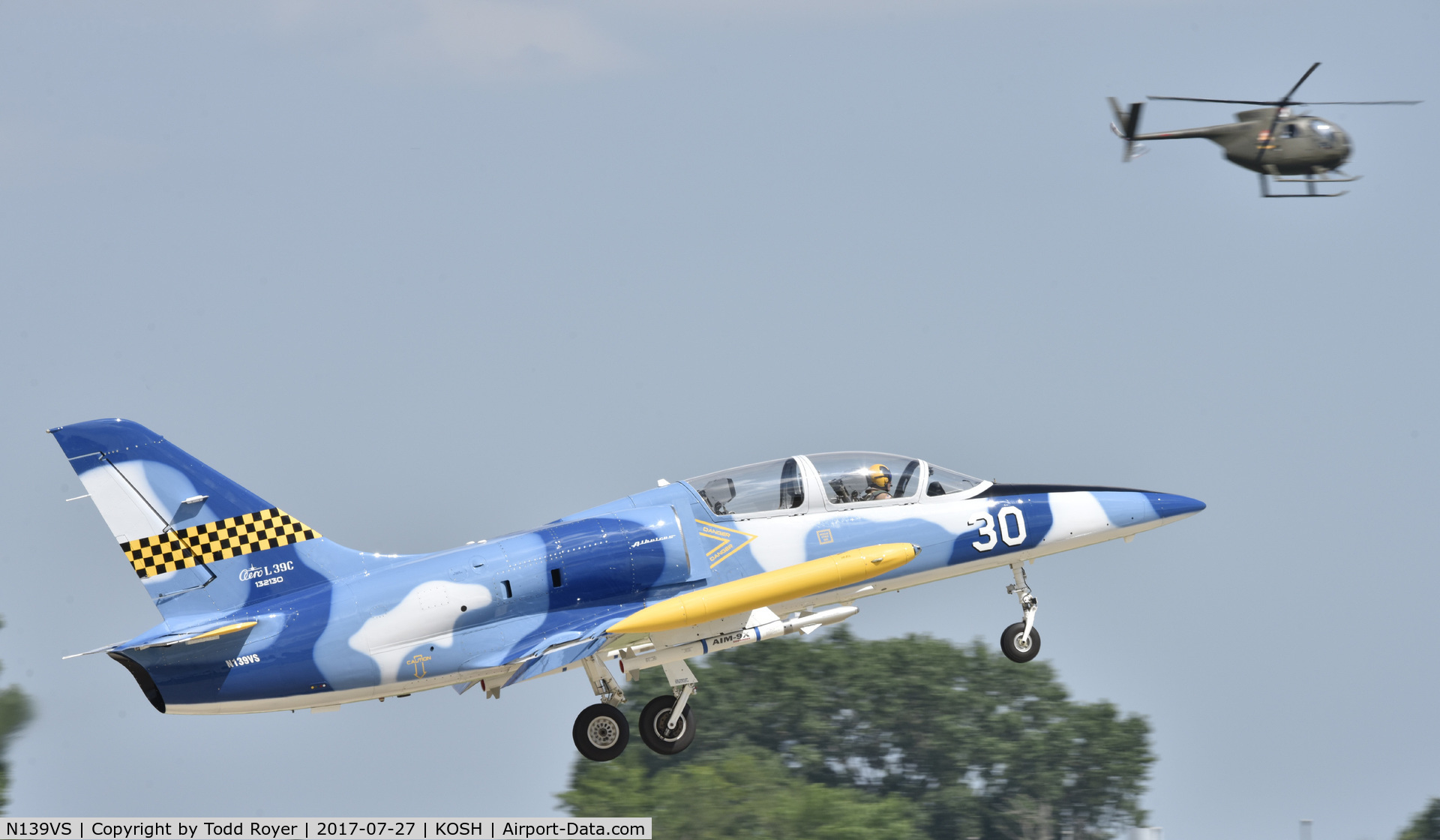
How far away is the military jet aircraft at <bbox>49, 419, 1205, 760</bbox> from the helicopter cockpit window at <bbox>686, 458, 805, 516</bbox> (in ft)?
0.07

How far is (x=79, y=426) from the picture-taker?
2006cm

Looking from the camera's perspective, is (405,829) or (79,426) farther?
(405,829)

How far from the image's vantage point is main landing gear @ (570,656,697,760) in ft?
A: 67.7

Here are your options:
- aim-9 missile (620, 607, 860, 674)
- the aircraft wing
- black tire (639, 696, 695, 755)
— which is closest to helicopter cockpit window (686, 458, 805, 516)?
aim-9 missile (620, 607, 860, 674)

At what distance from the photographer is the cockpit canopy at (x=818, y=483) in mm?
20828

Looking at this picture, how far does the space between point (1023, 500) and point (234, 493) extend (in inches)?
397

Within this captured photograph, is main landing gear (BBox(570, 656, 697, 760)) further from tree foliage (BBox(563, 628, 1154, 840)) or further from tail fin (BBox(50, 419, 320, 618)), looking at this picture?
tree foliage (BBox(563, 628, 1154, 840))

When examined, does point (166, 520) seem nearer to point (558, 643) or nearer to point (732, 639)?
point (558, 643)

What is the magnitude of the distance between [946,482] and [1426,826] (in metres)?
49.5

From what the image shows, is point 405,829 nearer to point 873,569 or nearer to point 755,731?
point 873,569

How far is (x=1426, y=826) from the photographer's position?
6256 centimetres

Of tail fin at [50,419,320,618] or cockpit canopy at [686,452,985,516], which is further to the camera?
cockpit canopy at [686,452,985,516]

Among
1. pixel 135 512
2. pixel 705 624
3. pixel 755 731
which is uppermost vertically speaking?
pixel 135 512

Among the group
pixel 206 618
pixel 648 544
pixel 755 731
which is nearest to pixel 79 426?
pixel 206 618
